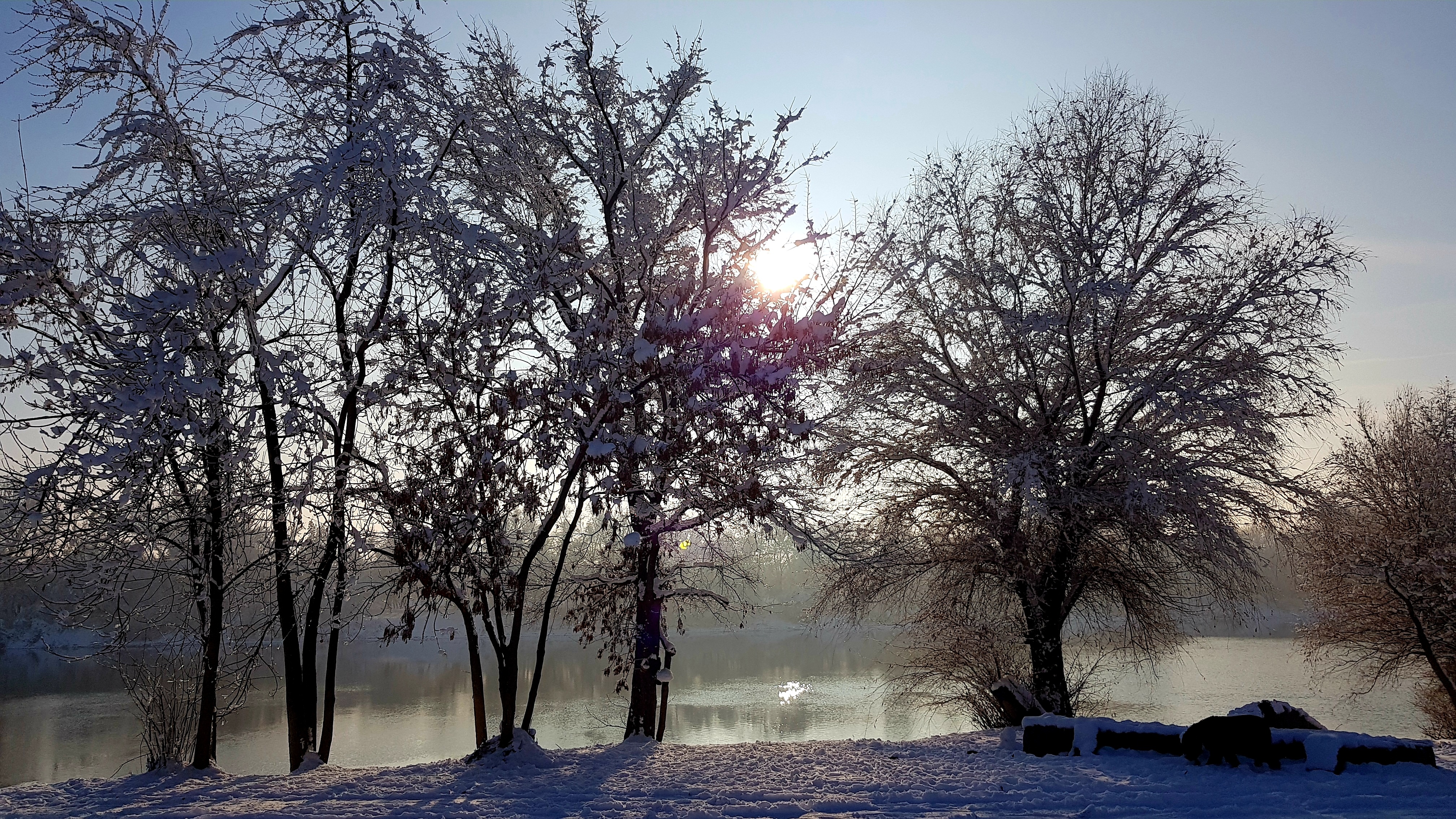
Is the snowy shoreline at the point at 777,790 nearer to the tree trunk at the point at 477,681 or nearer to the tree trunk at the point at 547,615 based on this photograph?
the tree trunk at the point at 477,681

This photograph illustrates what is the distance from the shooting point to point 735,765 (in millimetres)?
8188

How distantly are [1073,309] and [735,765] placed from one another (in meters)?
8.18

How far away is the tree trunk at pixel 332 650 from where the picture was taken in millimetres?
9742

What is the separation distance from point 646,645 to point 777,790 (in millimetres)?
4215

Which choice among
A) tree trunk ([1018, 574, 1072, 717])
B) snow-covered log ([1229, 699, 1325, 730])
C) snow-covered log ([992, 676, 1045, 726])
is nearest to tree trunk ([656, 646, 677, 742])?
snow-covered log ([992, 676, 1045, 726])

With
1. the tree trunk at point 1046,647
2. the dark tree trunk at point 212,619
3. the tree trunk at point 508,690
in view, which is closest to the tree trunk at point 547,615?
the tree trunk at point 508,690

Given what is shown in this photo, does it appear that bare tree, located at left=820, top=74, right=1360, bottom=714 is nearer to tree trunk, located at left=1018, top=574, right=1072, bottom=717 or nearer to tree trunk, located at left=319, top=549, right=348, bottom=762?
tree trunk, located at left=1018, top=574, right=1072, bottom=717

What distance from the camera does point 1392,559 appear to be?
53.5 ft

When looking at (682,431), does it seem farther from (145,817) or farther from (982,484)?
(982,484)

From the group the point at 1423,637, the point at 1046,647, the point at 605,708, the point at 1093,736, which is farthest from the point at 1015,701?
the point at 605,708

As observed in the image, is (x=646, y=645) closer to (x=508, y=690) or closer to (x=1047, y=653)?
(x=508, y=690)

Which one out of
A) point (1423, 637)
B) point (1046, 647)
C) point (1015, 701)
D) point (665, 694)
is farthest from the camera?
point (1423, 637)

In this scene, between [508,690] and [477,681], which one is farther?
[477,681]

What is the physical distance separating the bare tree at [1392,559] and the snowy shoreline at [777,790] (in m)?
8.59
